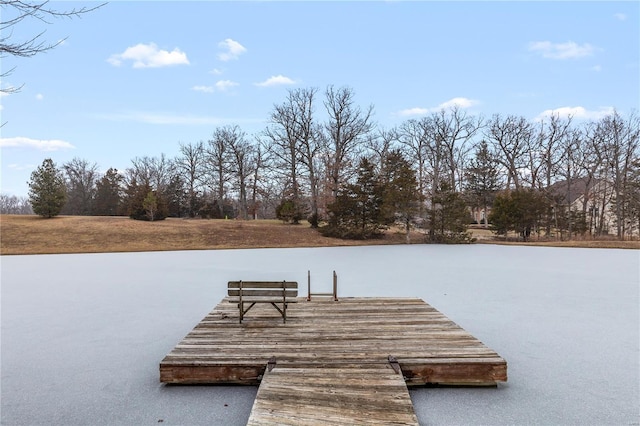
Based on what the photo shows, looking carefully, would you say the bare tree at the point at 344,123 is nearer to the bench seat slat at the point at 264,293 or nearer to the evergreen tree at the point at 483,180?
the evergreen tree at the point at 483,180

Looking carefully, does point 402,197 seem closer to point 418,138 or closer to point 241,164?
point 418,138

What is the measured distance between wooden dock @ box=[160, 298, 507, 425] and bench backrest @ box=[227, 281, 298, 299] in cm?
41

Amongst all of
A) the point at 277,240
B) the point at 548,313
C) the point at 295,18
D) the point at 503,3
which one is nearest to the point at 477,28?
the point at 503,3

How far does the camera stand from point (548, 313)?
610 centimetres

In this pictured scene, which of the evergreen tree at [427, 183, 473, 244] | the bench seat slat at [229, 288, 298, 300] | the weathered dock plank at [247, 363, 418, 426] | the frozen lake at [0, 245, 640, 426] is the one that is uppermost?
the evergreen tree at [427, 183, 473, 244]

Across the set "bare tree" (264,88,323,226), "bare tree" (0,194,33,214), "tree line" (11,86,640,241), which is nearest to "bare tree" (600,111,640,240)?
"tree line" (11,86,640,241)

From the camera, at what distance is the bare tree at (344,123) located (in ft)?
97.9

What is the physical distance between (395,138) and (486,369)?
32826 millimetres

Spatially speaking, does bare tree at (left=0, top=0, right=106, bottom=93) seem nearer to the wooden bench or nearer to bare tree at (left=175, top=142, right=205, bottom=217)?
the wooden bench

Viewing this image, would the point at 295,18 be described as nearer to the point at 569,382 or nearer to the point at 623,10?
the point at 623,10

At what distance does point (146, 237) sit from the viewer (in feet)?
78.8

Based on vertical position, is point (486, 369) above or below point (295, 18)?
below

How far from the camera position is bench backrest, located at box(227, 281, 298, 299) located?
475cm

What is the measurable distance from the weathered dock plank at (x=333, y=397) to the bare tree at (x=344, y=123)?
26.5 meters
